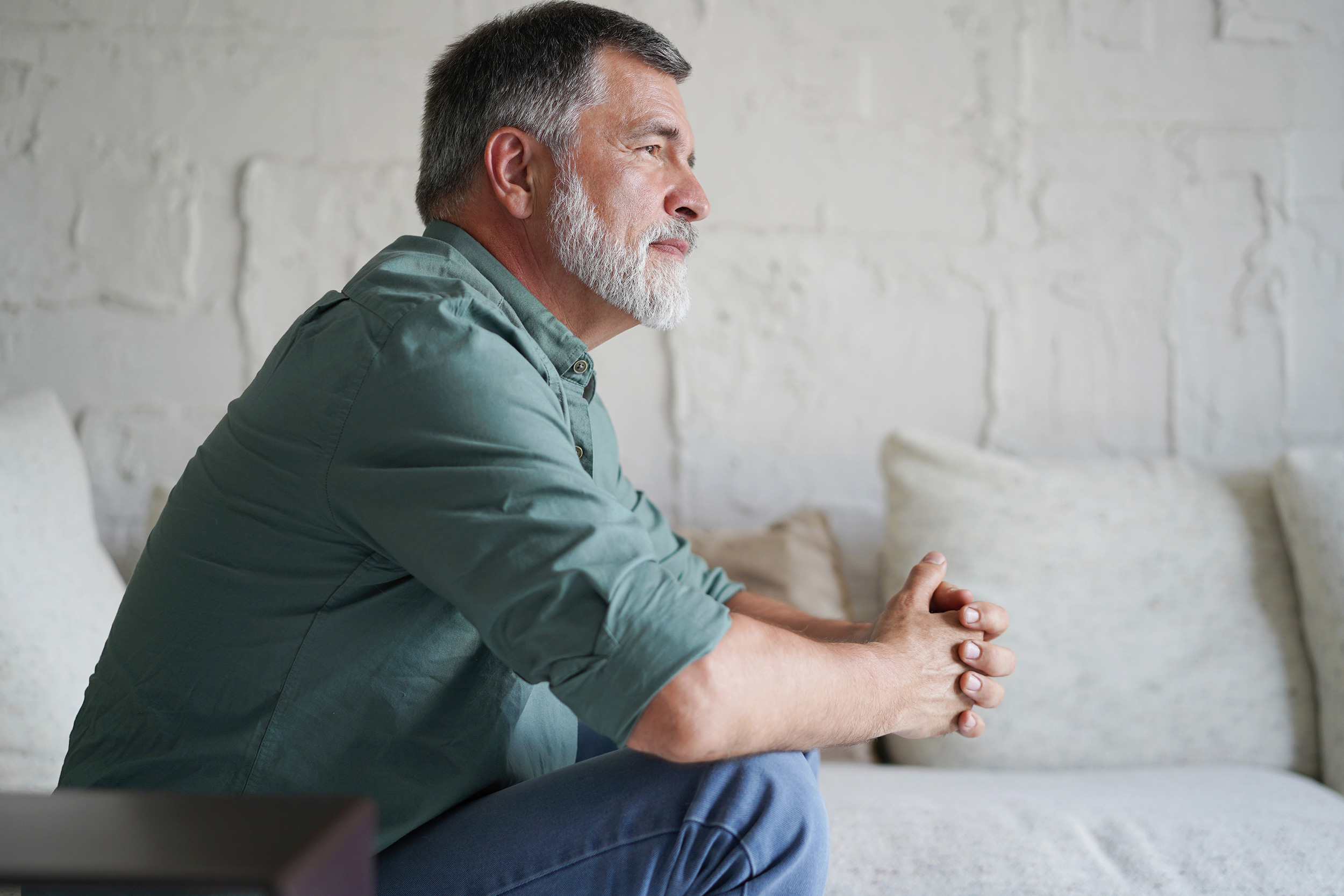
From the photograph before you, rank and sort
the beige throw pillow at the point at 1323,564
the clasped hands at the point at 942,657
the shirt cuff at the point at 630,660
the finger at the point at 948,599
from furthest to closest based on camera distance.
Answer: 1. the beige throw pillow at the point at 1323,564
2. the finger at the point at 948,599
3. the clasped hands at the point at 942,657
4. the shirt cuff at the point at 630,660

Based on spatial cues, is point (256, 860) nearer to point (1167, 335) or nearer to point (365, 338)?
point (365, 338)

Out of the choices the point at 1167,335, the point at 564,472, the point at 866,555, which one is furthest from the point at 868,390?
the point at 564,472

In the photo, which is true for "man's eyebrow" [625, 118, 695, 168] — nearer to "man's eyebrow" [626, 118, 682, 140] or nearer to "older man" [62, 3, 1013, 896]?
"man's eyebrow" [626, 118, 682, 140]

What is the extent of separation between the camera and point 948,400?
81.7 inches

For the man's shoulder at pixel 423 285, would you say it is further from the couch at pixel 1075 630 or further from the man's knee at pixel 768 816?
the couch at pixel 1075 630

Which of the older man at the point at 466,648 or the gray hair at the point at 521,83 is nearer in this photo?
the older man at the point at 466,648

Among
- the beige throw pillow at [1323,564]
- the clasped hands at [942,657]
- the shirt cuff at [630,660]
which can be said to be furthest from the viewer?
the beige throw pillow at [1323,564]

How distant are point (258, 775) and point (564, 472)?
41 cm

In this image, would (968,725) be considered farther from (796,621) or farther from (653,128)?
(653,128)

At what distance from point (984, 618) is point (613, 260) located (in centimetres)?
60

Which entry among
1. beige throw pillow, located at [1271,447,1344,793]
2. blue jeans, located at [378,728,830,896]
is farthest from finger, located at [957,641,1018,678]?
beige throw pillow, located at [1271,447,1344,793]

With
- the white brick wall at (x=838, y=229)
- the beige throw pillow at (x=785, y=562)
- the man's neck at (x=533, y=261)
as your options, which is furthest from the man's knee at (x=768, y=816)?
the white brick wall at (x=838, y=229)

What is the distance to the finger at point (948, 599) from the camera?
1.14m

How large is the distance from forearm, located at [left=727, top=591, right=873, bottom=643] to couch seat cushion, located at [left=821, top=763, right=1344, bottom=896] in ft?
0.78
